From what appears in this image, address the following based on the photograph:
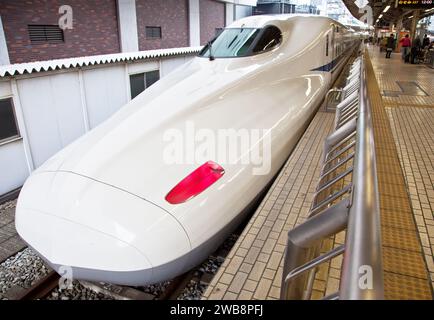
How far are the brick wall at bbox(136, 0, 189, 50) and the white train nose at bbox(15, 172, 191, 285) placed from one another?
12171mm

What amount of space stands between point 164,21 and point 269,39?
37.7 feet

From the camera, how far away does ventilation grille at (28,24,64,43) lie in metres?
8.91

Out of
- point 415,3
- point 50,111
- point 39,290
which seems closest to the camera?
point 39,290

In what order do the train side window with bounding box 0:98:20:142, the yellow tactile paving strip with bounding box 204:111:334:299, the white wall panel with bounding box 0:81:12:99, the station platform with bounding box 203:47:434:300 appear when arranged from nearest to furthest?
the station platform with bounding box 203:47:434:300, the yellow tactile paving strip with bounding box 204:111:334:299, the white wall panel with bounding box 0:81:12:99, the train side window with bounding box 0:98:20:142

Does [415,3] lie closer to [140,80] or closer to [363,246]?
[140,80]

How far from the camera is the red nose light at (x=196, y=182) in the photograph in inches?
93.3

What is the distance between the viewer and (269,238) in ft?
8.55

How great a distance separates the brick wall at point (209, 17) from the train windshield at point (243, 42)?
1417 cm

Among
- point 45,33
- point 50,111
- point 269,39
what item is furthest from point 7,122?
point 269,39

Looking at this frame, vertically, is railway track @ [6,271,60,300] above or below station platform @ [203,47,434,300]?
below

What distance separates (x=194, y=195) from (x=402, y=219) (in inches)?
54.1

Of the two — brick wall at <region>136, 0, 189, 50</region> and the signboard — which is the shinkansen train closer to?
brick wall at <region>136, 0, 189, 50</region>

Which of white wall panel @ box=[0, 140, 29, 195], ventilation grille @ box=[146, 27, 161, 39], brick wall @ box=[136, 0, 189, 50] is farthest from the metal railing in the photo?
ventilation grille @ box=[146, 27, 161, 39]

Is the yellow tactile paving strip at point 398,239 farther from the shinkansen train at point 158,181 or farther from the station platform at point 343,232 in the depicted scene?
the shinkansen train at point 158,181
